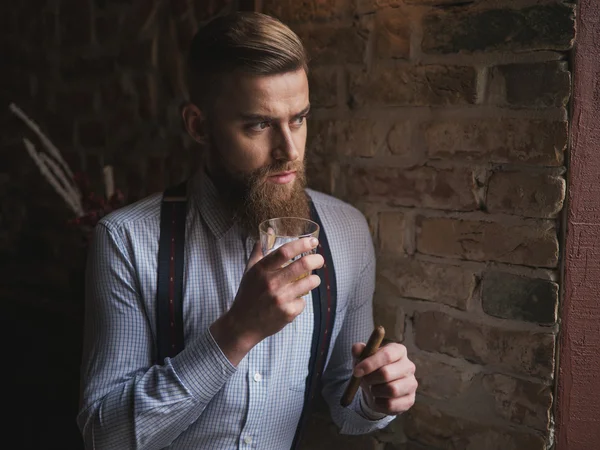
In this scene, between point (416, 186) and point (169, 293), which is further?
point (416, 186)

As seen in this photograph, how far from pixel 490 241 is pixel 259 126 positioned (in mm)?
622

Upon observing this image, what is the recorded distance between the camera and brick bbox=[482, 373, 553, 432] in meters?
1.48

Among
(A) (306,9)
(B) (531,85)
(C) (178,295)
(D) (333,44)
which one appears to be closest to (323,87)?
(D) (333,44)

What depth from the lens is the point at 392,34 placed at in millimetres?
1625

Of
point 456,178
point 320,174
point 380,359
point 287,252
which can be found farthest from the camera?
point 320,174

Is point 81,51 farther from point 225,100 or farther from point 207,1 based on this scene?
point 225,100

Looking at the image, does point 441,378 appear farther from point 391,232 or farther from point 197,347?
point 197,347

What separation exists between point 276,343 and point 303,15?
926 mm

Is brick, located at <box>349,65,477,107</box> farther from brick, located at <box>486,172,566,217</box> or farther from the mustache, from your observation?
the mustache

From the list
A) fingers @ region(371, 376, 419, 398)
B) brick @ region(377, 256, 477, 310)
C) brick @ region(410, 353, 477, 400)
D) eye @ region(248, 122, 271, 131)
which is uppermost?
eye @ region(248, 122, 271, 131)

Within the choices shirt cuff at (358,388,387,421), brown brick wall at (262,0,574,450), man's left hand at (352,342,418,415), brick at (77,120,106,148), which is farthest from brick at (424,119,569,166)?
brick at (77,120,106,148)

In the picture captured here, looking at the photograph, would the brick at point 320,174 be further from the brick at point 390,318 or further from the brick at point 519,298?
the brick at point 519,298

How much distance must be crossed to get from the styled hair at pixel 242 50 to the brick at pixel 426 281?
0.56 meters

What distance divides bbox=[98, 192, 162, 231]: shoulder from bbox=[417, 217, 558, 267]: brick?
68 centimetres
